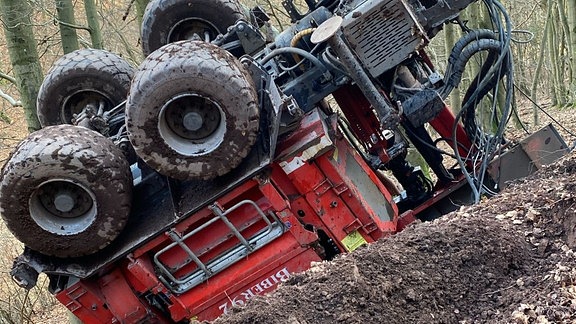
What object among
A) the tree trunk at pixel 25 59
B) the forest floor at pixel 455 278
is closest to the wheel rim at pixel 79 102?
the tree trunk at pixel 25 59

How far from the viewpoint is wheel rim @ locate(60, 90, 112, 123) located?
6.11 meters

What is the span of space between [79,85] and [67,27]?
Result: 106 centimetres

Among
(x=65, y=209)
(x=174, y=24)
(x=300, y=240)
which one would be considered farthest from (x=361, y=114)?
(x=65, y=209)

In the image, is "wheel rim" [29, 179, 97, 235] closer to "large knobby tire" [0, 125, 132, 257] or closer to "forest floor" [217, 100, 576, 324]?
"large knobby tire" [0, 125, 132, 257]

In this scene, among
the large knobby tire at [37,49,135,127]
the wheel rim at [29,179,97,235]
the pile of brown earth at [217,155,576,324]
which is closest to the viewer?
the pile of brown earth at [217,155,576,324]

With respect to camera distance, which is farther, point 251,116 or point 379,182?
point 379,182

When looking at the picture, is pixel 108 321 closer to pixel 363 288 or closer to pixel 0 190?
pixel 0 190

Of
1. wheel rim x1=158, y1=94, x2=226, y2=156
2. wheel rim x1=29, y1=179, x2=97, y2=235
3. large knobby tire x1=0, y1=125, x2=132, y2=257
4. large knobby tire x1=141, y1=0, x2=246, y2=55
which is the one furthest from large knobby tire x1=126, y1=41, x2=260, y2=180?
large knobby tire x1=141, y1=0, x2=246, y2=55

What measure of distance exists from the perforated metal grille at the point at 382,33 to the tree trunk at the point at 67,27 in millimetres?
3190

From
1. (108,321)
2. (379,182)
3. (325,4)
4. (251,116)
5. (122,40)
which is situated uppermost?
(122,40)

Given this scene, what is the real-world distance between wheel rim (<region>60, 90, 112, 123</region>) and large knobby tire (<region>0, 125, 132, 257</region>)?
1383 mm

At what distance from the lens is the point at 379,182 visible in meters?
5.32

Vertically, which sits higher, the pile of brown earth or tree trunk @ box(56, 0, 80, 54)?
tree trunk @ box(56, 0, 80, 54)

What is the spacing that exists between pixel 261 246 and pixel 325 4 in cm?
201
